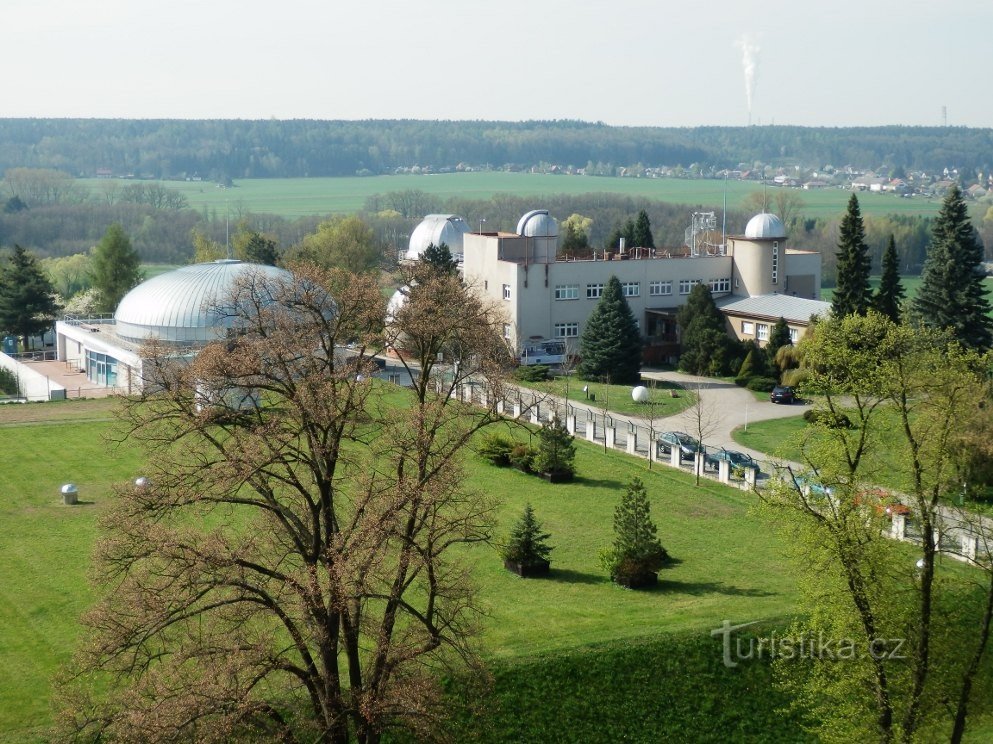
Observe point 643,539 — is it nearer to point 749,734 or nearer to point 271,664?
point 749,734

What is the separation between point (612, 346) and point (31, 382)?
84.1 ft

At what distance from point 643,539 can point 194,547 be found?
1320 centimetres

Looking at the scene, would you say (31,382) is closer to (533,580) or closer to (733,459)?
(733,459)

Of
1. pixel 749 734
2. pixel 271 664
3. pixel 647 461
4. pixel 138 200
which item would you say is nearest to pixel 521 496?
pixel 647 461

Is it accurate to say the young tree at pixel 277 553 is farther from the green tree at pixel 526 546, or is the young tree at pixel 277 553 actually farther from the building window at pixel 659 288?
the building window at pixel 659 288

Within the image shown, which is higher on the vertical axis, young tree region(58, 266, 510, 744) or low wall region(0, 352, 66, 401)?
young tree region(58, 266, 510, 744)

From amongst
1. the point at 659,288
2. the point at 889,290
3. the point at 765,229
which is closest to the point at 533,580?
the point at 889,290

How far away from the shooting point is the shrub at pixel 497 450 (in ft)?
129

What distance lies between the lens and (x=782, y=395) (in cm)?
4956

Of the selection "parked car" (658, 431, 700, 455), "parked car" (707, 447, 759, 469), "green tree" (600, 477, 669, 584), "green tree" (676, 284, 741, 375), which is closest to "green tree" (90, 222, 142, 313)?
"green tree" (676, 284, 741, 375)

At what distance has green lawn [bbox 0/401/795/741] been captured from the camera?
24.5 meters

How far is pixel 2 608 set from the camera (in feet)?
86.4

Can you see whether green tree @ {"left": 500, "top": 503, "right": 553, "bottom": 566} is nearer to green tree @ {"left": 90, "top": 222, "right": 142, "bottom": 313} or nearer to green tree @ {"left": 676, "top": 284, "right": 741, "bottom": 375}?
green tree @ {"left": 676, "top": 284, "right": 741, "bottom": 375}

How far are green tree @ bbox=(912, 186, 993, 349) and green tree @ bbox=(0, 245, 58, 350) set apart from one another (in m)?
41.4
